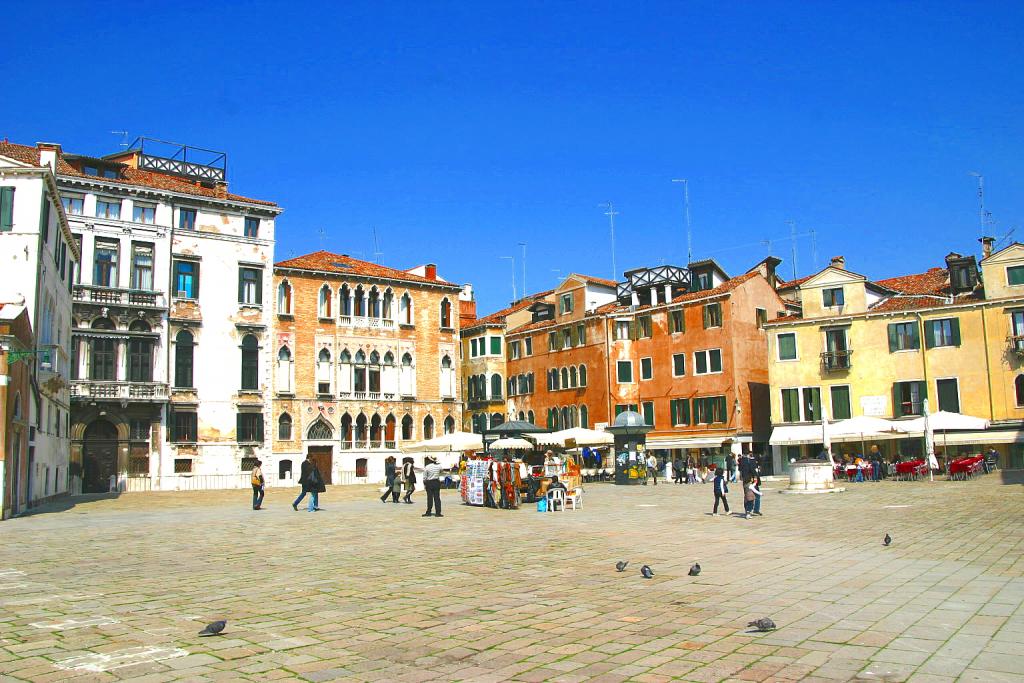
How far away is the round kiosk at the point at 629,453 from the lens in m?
37.7

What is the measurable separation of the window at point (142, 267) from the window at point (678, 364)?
1176 inches

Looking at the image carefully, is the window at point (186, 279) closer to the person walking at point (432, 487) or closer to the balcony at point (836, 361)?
the person walking at point (432, 487)

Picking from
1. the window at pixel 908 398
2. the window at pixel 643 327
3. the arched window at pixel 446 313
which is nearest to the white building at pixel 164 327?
the arched window at pixel 446 313

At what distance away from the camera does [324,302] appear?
51.8 metres

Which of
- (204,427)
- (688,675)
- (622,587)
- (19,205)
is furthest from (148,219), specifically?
(688,675)

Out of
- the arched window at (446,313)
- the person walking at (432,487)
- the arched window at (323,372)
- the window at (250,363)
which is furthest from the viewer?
the arched window at (446,313)

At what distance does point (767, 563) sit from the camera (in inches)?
492

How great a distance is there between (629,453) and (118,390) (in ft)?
83.2

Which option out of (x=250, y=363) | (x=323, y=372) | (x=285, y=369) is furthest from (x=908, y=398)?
(x=250, y=363)

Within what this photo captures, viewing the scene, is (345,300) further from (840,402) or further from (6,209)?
(840,402)

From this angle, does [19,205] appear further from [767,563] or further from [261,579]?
[767,563]

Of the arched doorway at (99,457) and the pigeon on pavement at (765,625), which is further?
the arched doorway at (99,457)

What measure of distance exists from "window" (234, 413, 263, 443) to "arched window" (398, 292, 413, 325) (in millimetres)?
11056

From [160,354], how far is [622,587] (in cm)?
3995
